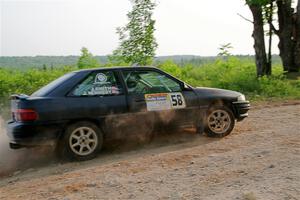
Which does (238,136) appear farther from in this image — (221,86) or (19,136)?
(221,86)

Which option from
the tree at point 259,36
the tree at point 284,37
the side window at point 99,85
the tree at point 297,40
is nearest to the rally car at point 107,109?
the side window at point 99,85

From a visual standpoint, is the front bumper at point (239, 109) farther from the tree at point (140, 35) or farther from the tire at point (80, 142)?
the tree at point (140, 35)

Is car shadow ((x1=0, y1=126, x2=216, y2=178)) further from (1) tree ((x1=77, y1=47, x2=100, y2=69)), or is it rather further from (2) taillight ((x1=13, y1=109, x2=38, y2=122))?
(1) tree ((x1=77, y1=47, x2=100, y2=69))

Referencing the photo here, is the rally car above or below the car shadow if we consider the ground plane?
above

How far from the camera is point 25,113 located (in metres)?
6.71

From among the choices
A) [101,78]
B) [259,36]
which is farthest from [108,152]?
[259,36]

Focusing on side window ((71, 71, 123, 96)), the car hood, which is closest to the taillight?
side window ((71, 71, 123, 96))

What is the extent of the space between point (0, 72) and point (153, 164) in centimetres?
1288

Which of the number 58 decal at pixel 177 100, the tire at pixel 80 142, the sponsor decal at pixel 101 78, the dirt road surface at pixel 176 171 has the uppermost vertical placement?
the sponsor decal at pixel 101 78

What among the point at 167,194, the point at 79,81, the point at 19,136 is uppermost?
the point at 79,81

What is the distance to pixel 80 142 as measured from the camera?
23.0 ft

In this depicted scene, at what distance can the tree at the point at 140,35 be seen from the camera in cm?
1591

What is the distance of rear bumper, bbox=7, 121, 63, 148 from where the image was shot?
22.0 feet

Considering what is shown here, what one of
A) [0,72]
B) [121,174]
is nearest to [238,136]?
[121,174]
